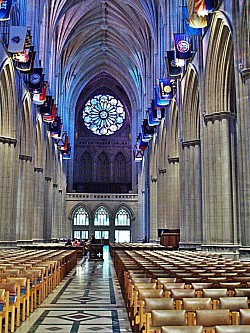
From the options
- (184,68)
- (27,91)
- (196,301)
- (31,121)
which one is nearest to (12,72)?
(27,91)

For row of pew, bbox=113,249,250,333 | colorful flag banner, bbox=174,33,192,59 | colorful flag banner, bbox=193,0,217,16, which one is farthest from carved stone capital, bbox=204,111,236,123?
row of pew, bbox=113,249,250,333

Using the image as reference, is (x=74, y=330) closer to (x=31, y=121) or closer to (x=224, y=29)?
(x=224, y=29)

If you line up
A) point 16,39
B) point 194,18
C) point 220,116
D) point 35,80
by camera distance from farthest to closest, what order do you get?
point 35,80 → point 16,39 → point 220,116 → point 194,18

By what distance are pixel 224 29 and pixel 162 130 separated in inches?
747

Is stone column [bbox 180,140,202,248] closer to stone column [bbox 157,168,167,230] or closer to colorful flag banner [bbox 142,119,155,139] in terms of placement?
stone column [bbox 157,168,167,230]

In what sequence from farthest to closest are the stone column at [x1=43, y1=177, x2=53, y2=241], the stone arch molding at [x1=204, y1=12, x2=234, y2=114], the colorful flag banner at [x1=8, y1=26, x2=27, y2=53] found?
1. the stone column at [x1=43, y1=177, x2=53, y2=241]
2. the colorful flag banner at [x1=8, y1=26, x2=27, y2=53]
3. the stone arch molding at [x1=204, y1=12, x2=234, y2=114]

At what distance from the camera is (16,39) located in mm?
22547

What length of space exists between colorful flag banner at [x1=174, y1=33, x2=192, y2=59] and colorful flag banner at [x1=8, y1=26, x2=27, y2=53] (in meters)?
8.13

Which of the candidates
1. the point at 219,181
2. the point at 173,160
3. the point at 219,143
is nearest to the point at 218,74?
the point at 219,143

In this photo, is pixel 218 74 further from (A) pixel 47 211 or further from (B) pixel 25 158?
(A) pixel 47 211

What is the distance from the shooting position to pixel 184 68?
27.7 meters

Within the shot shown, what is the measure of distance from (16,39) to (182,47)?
8.83 metres

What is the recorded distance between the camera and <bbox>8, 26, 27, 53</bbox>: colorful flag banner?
73.0 ft

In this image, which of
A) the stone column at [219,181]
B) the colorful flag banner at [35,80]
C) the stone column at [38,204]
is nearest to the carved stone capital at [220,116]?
the stone column at [219,181]
